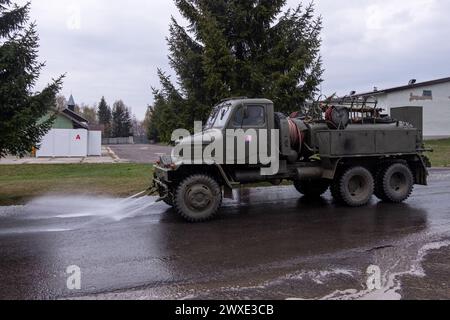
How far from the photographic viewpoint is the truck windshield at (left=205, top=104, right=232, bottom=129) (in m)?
8.94

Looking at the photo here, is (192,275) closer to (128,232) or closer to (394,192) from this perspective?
(128,232)

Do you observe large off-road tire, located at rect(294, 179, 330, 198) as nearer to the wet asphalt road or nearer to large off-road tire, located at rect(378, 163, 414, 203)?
the wet asphalt road

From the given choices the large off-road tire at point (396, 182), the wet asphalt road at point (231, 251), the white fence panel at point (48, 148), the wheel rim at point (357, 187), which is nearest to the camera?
the wet asphalt road at point (231, 251)

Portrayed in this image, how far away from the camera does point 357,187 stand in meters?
10.2

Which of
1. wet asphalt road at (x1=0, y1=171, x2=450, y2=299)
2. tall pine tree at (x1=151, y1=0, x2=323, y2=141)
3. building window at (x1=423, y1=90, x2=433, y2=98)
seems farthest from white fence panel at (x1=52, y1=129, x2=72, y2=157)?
building window at (x1=423, y1=90, x2=433, y2=98)

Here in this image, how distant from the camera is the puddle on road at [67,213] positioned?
812 centimetres

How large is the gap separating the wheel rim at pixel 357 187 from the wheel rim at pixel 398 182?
2.75ft

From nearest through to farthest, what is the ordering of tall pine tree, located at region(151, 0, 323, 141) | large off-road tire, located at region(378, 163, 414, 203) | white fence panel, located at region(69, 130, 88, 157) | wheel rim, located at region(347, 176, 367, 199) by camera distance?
1. wheel rim, located at region(347, 176, 367, 199)
2. large off-road tire, located at region(378, 163, 414, 203)
3. tall pine tree, located at region(151, 0, 323, 141)
4. white fence panel, located at region(69, 130, 88, 157)

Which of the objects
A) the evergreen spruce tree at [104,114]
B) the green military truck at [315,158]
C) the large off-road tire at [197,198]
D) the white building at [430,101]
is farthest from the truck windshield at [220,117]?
the evergreen spruce tree at [104,114]

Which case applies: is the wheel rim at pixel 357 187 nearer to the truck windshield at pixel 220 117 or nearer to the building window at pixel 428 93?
the truck windshield at pixel 220 117

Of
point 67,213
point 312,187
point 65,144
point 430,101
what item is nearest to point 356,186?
point 312,187

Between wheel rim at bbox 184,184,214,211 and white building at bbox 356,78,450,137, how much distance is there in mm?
31204

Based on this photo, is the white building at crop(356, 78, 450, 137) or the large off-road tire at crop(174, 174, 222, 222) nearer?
the large off-road tire at crop(174, 174, 222, 222)

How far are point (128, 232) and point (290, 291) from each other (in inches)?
149
